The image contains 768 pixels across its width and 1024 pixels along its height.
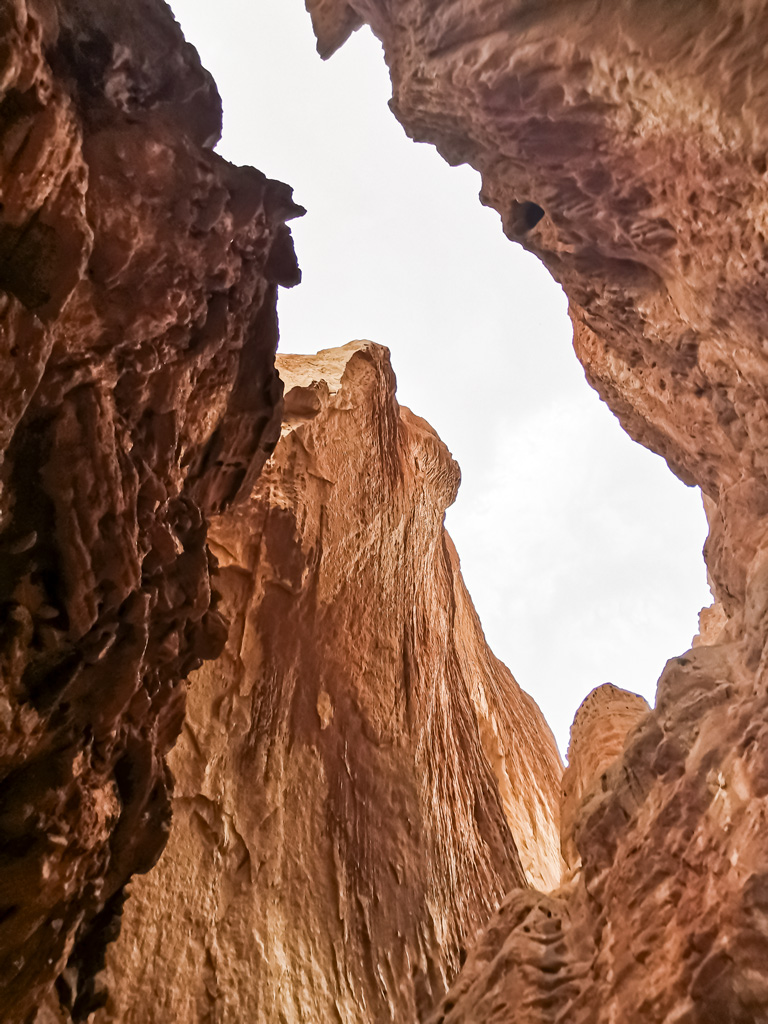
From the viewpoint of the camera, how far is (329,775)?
21.8 ft

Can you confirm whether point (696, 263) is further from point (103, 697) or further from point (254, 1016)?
point (254, 1016)

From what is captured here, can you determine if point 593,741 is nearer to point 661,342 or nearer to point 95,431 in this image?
point 661,342

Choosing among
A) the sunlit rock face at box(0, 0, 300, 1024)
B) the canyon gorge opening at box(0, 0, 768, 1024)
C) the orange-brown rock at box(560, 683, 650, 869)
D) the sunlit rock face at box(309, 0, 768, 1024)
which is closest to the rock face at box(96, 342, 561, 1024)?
the canyon gorge opening at box(0, 0, 768, 1024)

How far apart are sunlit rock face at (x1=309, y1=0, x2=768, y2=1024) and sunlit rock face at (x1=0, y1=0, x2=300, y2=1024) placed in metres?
1.97

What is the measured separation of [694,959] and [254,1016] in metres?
3.33

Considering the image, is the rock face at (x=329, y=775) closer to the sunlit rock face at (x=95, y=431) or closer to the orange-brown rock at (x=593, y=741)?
the orange-brown rock at (x=593, y=741)

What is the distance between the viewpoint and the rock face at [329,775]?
5234 mm

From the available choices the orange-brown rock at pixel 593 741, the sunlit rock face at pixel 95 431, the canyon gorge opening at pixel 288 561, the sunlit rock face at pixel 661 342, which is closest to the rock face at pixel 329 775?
the canyon gorge opening at pixel 288 561

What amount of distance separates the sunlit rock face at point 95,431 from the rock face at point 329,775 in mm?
1809

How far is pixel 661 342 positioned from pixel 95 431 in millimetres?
3915

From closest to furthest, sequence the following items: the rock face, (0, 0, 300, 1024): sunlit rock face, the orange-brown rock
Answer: (0, 0, 300, 1024): sunlit rock face
the rock face
the orange-brown rock

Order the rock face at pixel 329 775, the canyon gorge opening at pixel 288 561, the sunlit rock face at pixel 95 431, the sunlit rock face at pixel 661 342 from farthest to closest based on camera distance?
1. the rock face at pixel 329 775
2. the sunlit rock face at pixel 661 342
3. the canyon gorge opening at pixel 288 561
4. the sunlit rock face at pixel 95 431

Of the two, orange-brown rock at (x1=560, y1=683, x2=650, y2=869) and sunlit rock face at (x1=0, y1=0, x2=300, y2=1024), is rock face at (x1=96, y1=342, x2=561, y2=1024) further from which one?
sunlit rock face at (x1=0, y1=0, x2=300, y2=1024)

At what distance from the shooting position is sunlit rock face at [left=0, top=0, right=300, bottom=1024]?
2.64 meters
